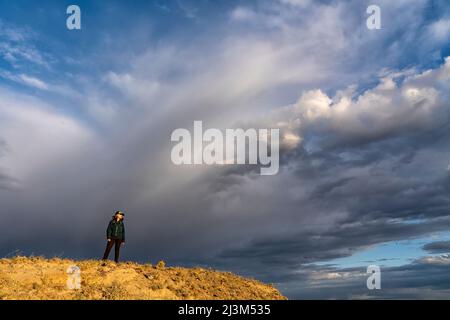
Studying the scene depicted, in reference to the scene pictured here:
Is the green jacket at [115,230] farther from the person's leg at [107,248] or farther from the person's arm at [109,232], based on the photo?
the person's leg at [107,248]

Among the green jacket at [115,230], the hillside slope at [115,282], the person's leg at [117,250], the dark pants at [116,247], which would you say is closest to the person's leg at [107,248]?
the dark pants at [116,247]

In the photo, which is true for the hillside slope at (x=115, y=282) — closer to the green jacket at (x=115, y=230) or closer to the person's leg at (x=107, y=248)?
the person's leg at (x=107, y=248)

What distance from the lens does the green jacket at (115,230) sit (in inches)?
1086

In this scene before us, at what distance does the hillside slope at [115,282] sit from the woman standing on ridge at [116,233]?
3.85 ft

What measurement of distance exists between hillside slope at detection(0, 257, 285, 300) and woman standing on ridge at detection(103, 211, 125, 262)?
1.17 meters

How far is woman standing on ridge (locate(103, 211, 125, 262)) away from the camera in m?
27.6

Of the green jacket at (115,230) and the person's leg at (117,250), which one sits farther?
the person's leg at (117,250)

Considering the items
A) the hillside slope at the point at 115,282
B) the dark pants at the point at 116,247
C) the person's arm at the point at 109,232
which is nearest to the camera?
the hillside slope at the point at 115,282

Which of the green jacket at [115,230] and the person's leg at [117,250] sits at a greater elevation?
the green jacket at [115,230]

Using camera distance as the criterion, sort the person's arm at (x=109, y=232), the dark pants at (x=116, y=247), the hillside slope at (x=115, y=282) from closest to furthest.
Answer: the hillside slope at (x=115, y=282), the person's arm at (x=109, y=232), the dark pants at (x=116, y=247)

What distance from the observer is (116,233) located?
27.6 m

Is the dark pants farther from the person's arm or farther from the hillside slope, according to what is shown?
the hillside slope

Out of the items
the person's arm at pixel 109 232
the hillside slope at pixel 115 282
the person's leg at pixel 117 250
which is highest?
the person's arm at pixel 109 232
